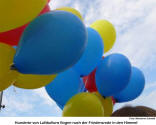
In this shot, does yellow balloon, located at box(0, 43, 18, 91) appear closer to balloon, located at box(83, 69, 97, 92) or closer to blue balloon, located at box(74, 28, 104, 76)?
blue balloon, located at box(74, 28, 104, 76)

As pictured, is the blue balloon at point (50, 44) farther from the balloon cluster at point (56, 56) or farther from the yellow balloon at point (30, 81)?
the yellow balloon at point (30, 81)

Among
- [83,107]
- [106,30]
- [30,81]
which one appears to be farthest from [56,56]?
[106,30]

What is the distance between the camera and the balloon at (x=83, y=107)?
228 cm

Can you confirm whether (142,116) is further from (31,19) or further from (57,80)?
(31,19)

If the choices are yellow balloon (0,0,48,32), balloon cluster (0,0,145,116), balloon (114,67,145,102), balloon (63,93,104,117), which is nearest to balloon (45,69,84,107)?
balloon cluster (0,0,145,116)

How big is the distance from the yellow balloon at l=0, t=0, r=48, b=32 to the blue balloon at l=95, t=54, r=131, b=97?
1.11 m

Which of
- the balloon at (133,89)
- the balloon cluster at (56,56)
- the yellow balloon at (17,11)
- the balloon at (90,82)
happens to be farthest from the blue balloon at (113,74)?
the yellow balloon at (17,11)

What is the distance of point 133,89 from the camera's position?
3127 mm

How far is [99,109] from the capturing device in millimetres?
2352

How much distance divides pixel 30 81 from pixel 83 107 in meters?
0.58

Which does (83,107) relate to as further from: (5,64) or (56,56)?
(5,64)

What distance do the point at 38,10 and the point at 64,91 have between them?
3.42 feet

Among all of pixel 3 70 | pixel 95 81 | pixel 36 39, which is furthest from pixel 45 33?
pixel 95 81

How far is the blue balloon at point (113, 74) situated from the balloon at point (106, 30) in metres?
0.29
